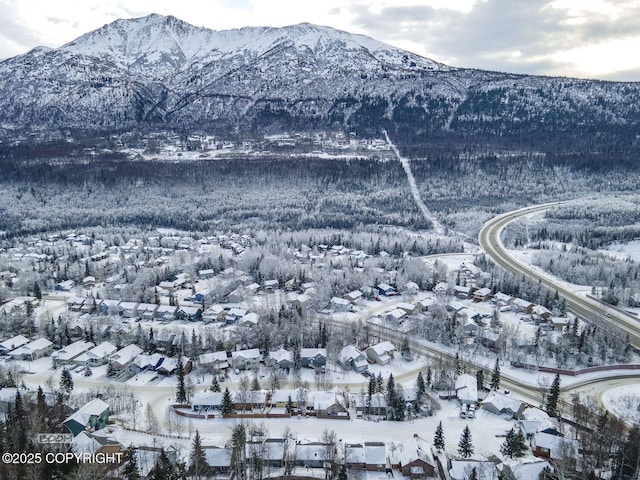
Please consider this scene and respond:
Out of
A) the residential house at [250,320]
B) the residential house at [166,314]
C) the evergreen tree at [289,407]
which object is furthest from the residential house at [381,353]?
the residential house at [166,314]

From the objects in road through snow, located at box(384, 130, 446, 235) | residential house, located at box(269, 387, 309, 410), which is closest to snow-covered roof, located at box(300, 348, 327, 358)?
residential house, located at box(269, 387, 309, 410)

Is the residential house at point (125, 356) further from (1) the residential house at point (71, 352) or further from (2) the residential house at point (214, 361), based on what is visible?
(2) the residential house at point (214, 361)

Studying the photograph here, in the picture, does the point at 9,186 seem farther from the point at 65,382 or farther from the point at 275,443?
the point at 275,443

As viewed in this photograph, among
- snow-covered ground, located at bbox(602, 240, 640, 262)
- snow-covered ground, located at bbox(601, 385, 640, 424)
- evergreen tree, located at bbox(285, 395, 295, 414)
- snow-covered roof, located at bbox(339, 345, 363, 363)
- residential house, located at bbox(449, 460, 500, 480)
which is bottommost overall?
snow-covered ground, located at bbox(601, 385, 640, 424)

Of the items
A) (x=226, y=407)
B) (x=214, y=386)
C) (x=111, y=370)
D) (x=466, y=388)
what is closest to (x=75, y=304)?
(x=111, y=370)

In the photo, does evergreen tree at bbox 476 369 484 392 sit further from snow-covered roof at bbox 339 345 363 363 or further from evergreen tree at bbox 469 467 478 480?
evergreen tree at bbox 469 467 478 480

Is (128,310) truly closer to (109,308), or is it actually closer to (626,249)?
(109,308)
